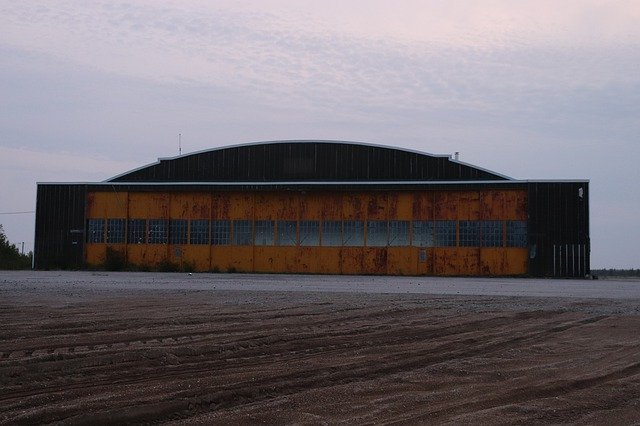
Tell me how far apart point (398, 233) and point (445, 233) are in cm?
263

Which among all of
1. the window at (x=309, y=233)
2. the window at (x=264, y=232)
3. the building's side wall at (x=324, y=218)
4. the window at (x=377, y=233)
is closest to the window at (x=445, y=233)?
the building's side wall at (x=324, y=218)

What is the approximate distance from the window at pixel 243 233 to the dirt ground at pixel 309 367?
1347 inches

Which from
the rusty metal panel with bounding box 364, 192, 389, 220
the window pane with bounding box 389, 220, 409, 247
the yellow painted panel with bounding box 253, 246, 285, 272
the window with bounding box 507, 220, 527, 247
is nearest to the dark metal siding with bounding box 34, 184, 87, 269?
the yellow painted panel with bounding box 253, 246, 285, 272

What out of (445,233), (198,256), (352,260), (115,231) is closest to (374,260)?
(352,260)

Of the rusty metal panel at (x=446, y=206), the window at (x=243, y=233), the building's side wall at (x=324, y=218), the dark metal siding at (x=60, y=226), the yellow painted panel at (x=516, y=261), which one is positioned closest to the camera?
the yellow painted panel at (x=516, y=261)

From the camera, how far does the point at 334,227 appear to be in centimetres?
4662

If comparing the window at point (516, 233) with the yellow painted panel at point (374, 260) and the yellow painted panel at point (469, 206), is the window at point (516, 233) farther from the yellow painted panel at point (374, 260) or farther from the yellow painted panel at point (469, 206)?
the yellow painted panel at point (374, 260)

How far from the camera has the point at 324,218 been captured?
153ft

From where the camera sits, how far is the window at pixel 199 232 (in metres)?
47.7

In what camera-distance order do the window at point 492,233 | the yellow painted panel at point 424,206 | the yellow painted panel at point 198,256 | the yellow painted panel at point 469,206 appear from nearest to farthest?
the window at point 492,233, the yellow painted panel at point 469,206, the yellow painted panel at point 424,206, the yellow painted panel at point 198,256

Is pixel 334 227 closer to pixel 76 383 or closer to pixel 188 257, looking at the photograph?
pixel 188 257

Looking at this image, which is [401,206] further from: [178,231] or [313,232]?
[178,231]

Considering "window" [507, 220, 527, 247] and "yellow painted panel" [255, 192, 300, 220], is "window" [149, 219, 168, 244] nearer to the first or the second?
"yellow painted panel" [255, 192, 300, 220]

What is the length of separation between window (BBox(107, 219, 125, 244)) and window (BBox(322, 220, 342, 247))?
12.1 m
